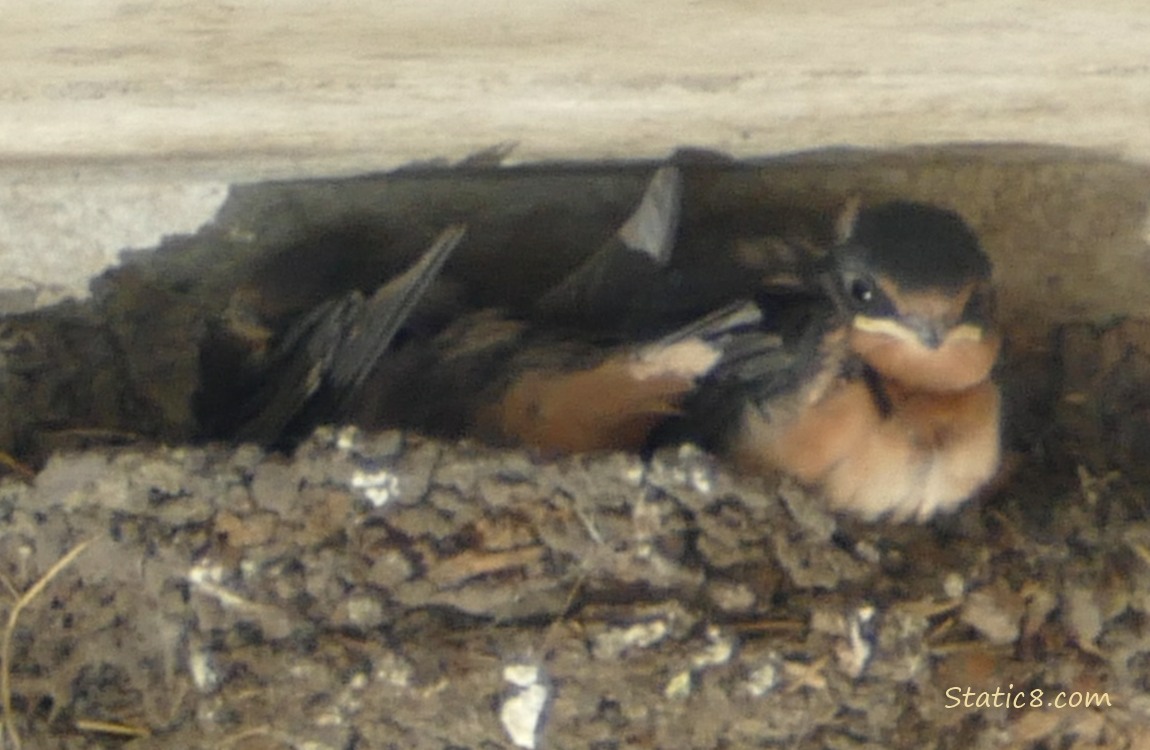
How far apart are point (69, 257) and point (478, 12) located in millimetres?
1293

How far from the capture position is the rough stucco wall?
6.73 ft

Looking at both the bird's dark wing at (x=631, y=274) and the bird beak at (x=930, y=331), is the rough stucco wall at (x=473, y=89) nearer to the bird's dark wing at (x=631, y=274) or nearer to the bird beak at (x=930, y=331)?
the bird's dark wing at (x=631, y=274)

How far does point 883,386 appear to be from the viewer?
2.69 m

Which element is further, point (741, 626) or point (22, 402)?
point (22, 402)

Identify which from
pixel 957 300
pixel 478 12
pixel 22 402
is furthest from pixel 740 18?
pixel 22 402

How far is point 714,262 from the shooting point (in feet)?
9.69

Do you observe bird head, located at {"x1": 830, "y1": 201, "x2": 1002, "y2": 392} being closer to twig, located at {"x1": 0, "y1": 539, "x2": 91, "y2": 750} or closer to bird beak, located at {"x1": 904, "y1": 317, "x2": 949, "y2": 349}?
bird beak, located at {"x1": 904, "y1": 317, "x2": 949, "y2": 349}

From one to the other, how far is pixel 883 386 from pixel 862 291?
153 mm

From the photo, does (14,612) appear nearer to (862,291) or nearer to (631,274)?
(631,274)

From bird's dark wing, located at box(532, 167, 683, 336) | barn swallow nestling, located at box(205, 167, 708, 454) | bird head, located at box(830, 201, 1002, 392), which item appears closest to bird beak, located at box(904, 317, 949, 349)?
bird head, located at box(830, 201, 1002, 392)

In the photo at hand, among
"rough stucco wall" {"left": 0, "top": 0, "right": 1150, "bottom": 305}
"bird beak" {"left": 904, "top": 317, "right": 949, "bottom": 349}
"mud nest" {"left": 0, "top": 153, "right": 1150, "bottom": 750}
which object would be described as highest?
"rough stucco wall" {"left": 0, "top": 0, "right": 1150, "bottom": 305}

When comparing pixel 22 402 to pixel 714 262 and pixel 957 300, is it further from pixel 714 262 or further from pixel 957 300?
pixel 957 300

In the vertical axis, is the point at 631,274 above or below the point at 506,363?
above

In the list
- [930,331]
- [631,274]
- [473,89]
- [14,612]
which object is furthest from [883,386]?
[14,612]
